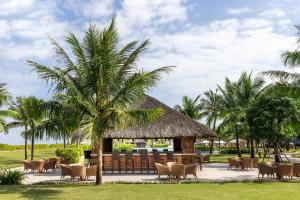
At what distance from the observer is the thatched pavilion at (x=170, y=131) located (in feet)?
66.6

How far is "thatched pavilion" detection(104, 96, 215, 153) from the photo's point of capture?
20.3m

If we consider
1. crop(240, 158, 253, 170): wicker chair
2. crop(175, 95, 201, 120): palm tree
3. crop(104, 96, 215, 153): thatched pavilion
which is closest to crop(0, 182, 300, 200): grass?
crop(240, 158, 253, 170): wicker chair

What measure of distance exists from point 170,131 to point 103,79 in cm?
806

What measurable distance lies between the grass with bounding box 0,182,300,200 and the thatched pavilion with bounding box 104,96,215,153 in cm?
673

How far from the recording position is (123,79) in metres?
13.7

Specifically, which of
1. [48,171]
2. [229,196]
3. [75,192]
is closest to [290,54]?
[229,196]

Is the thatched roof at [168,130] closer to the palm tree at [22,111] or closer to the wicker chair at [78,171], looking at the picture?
the wicker chair at [78,171]

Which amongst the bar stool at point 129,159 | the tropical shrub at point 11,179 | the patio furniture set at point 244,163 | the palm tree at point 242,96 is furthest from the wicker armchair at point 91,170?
the palm tree at point 242,96

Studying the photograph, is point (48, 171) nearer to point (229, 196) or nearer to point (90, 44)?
point (90, 44)

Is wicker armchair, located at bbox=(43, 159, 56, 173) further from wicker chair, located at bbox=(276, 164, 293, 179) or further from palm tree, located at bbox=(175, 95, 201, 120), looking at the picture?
palm tree, located at bbox=(175, 95, 201, 120)

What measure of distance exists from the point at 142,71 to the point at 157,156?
19.5 feet

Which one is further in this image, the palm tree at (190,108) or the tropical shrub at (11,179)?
the palm tree at (190,108)

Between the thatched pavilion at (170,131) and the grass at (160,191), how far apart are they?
22.1ft

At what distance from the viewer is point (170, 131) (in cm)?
2053
